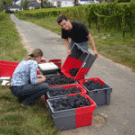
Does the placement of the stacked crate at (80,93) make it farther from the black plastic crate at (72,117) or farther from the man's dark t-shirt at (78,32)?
the man's dark t-shirt at (78,32)

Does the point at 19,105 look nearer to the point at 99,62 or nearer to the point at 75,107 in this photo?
the point at 75,107

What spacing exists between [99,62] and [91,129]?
4.26 meters

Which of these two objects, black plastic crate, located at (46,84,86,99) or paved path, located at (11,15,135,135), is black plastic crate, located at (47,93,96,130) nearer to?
paved path, located at (11,15,135,135)

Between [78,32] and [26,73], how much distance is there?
5.38 ft

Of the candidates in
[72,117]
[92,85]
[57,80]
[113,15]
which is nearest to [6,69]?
[57,80]

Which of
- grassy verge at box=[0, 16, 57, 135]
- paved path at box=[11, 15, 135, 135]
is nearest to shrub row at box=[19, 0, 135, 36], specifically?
paved path at box=[11, 15, 135, 135]

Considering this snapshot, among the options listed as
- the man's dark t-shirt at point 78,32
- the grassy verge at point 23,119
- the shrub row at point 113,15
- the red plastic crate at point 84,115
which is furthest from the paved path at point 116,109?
the shrub row at point 113,15

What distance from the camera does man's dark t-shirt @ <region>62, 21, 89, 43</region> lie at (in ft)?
13.7

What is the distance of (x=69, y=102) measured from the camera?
319 centimetres

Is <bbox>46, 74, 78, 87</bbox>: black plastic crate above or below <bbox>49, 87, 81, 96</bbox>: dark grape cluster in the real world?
above

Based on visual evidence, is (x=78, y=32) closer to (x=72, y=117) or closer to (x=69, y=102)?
(x=69, y=102)

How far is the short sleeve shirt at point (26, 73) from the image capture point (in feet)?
10.9

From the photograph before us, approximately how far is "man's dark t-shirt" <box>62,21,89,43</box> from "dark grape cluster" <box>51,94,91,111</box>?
5.46 ft

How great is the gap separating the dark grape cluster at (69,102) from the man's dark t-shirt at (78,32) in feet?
5.46
